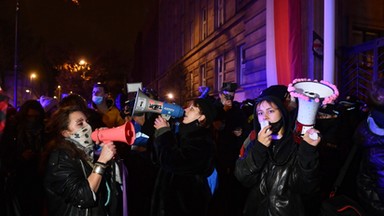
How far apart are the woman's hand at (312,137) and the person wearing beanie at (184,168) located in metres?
1.09

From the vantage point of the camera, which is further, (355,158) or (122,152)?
(122,152)

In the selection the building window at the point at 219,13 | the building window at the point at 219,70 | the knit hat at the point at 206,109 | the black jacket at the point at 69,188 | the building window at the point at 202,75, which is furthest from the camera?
the building window at the point at 202,75

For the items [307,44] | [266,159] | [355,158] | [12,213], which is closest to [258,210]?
[266,159]

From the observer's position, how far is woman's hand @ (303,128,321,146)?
101 inches

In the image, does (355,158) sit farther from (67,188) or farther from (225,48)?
(225,48)

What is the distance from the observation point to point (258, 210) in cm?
290

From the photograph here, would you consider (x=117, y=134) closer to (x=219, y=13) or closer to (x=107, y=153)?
(x=107, y=153)

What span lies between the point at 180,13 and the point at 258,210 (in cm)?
2580

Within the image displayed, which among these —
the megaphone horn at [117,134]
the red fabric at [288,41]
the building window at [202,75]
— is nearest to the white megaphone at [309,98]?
the megaphone horn at [117,134]

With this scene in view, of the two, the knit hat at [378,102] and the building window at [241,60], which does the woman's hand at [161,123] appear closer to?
the knit hat at [378,102]

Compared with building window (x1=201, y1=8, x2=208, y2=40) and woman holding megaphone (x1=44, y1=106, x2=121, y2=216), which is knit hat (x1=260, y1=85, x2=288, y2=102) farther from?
building window (x1=201, y1=8, x2=208, y2=40)

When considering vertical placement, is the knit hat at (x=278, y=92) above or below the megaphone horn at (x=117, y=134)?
above

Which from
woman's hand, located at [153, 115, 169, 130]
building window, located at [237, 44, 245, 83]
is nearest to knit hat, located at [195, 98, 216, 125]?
woman's hand, located at [153, 115, 169, 130]

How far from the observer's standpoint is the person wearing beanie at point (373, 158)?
3066 mm
